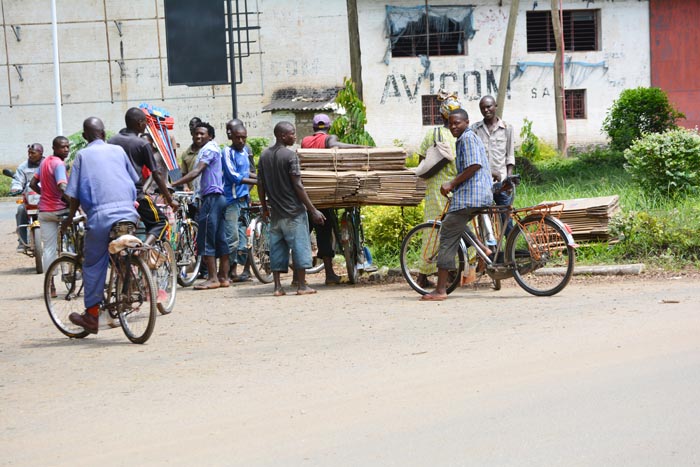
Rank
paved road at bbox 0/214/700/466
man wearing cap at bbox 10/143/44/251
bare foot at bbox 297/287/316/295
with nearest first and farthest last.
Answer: paved road at bbox 0/214/700/466 → bare foot at bbox 297/287/316/295 → man wearing cap at bbox 10/143/44/251

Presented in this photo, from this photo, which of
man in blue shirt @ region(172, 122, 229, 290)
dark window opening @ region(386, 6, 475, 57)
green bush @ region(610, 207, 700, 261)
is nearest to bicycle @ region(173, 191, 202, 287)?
man in blue shirt @ region(172, 122, 229, 290)

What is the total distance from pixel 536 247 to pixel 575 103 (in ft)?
99.2

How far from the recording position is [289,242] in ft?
35.4

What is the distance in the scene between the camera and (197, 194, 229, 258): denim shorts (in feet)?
38.8

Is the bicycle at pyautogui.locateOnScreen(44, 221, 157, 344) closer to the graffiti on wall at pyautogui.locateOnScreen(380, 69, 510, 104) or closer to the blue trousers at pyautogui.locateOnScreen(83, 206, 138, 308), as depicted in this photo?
the blue trousers at pyautogui.locateOnScreen(83, 206, 138, 308)

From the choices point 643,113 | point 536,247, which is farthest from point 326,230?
point 643,113

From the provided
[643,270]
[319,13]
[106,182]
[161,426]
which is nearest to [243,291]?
[106,182]

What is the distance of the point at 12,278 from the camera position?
14.2 meters

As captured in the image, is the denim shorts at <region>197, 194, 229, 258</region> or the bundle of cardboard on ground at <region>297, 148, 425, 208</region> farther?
the denim shorts at <region>197, 194, 229, 258</region>

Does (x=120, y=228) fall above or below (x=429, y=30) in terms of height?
below

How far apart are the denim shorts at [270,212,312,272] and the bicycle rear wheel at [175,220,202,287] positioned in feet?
5.17

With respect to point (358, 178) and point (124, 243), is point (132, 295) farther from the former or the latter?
point (358, 178)

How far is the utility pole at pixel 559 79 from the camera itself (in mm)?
31122


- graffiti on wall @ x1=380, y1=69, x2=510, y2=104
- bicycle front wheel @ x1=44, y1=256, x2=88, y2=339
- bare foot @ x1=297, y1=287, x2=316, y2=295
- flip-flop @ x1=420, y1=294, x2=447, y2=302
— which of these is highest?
graffiti on wall @ x1=380, y1=69, x2=510, y2=104
